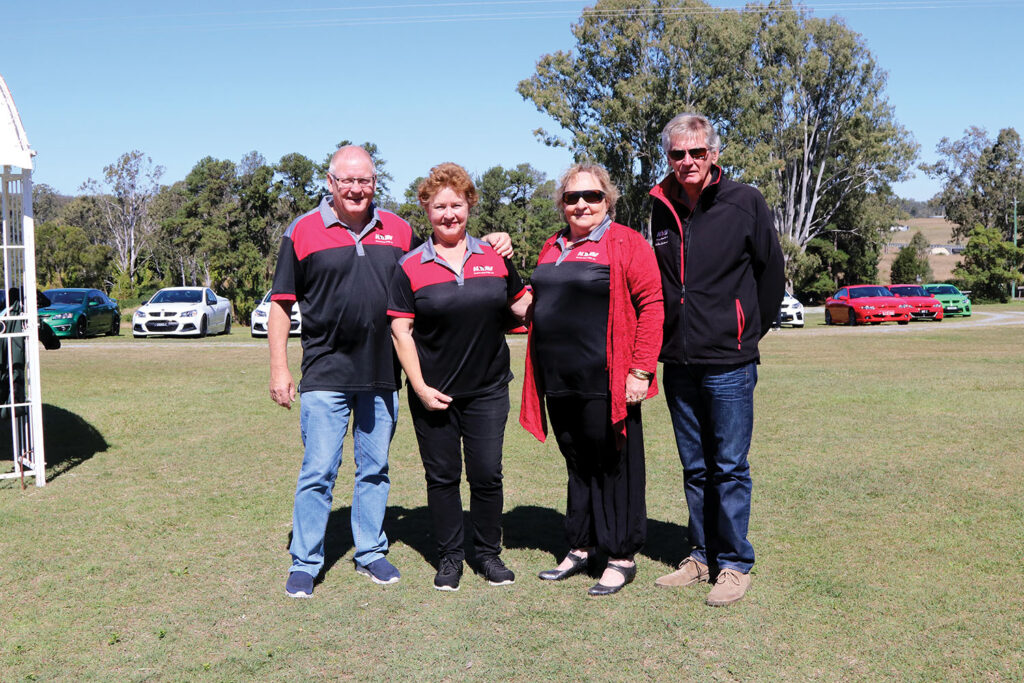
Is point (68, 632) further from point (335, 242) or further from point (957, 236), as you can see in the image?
point (957, 236)

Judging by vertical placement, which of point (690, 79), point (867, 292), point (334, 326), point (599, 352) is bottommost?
point (599, 352)

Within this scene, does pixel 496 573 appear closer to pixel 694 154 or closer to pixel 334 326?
pixel 334 326

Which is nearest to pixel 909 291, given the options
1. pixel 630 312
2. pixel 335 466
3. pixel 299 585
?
pixel 630 312

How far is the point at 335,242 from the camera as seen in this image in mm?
4562

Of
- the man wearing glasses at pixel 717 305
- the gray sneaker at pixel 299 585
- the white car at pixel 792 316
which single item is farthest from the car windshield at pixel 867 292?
the gray sneaker at pixel 299 585

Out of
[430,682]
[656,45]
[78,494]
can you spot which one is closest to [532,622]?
[430,682]

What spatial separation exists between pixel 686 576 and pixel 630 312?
4.63ft

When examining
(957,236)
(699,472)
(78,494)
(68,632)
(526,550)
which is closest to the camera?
(68,632)

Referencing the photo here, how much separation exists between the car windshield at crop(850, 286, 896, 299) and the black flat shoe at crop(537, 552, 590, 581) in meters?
31.5

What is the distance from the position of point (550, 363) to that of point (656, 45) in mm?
45462

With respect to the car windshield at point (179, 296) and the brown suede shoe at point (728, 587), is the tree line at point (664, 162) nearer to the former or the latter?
the car windshield at point (179, 296)

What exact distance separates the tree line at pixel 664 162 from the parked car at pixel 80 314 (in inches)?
306

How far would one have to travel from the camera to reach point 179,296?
26984mm

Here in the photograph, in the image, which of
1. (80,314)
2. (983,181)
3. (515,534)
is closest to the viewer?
(515,534)
